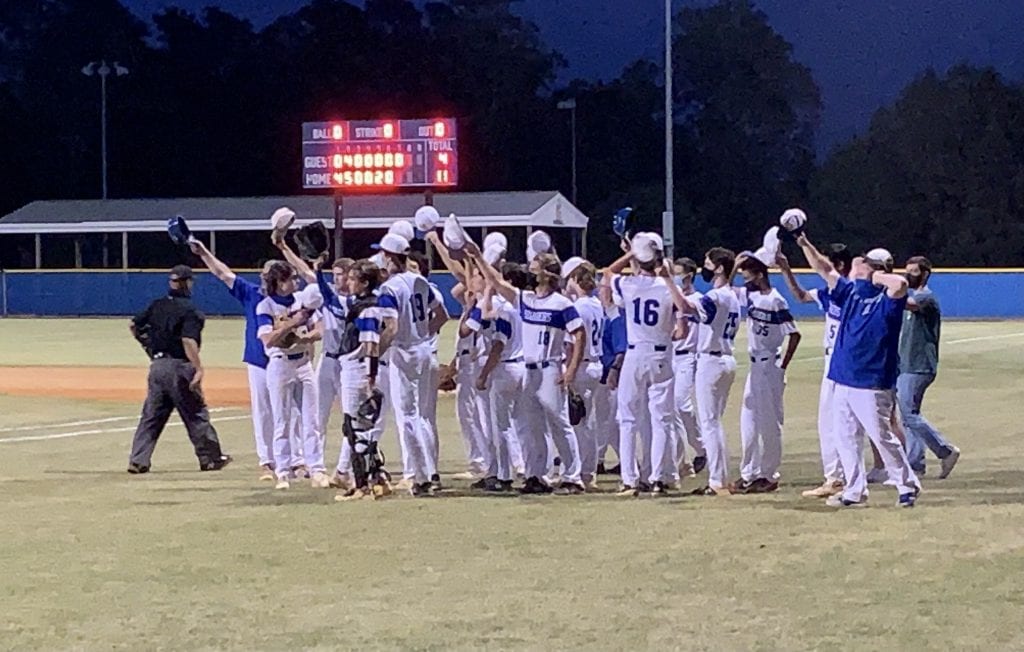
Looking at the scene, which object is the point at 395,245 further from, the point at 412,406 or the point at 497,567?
the point at 497,567

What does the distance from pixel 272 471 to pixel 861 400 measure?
5292 millimetres

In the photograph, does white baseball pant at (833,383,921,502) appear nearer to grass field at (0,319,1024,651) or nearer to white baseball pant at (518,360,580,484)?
grass field at (0,319,1024,651)

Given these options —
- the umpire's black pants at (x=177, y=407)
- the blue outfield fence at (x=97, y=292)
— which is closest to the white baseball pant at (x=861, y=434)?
the umpire's black pants at (x=177, y=407)

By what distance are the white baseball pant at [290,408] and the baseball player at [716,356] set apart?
10.8 feet

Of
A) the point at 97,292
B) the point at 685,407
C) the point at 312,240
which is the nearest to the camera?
the point at 312,240

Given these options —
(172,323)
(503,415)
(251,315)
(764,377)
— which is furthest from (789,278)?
(172,323)

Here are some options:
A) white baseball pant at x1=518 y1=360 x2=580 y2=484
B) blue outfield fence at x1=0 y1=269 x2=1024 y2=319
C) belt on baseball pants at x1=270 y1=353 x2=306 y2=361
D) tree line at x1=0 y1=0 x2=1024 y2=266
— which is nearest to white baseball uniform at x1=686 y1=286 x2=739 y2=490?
white baseball pant at x1=518 y1=360 x2=580 y2=484

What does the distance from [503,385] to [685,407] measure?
181 centimetres

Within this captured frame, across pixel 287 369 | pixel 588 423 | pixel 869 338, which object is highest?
pixel 869 338

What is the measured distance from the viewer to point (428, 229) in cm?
1318

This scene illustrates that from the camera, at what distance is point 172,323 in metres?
15.0

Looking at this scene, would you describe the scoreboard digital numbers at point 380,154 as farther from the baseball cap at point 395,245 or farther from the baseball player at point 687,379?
the baseball cap at point 395,245

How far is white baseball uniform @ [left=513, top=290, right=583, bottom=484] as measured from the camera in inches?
499

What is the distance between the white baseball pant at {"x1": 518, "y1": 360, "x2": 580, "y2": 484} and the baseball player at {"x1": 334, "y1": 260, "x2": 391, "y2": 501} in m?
1.16
